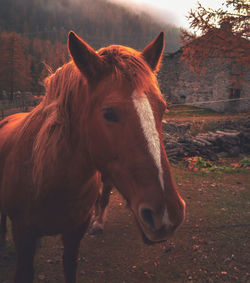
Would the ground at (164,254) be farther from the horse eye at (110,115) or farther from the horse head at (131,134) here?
the horse eye at (110,115)

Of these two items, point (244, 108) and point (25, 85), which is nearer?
point (244, 108)

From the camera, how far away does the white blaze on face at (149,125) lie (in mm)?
1184

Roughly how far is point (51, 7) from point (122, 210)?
20728cm

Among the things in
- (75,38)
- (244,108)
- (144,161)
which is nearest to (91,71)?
(75,38)

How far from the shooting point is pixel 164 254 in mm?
3379

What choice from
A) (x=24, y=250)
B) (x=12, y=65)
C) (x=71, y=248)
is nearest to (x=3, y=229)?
(x=71, y=248)

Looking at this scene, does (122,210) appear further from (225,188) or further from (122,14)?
(122,14)

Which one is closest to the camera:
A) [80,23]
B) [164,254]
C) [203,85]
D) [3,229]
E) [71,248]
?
[71,248]

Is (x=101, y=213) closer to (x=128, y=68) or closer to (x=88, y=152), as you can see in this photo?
(x=88, y=152)

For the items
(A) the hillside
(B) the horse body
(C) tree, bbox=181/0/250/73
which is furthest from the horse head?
(A) the hillside

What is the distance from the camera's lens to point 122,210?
481 centimetres

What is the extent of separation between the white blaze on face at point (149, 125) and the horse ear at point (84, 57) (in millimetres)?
337

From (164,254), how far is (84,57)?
325 centimetres

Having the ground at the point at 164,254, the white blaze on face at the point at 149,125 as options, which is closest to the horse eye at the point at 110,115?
the white blaze on face at the point at 149,125
